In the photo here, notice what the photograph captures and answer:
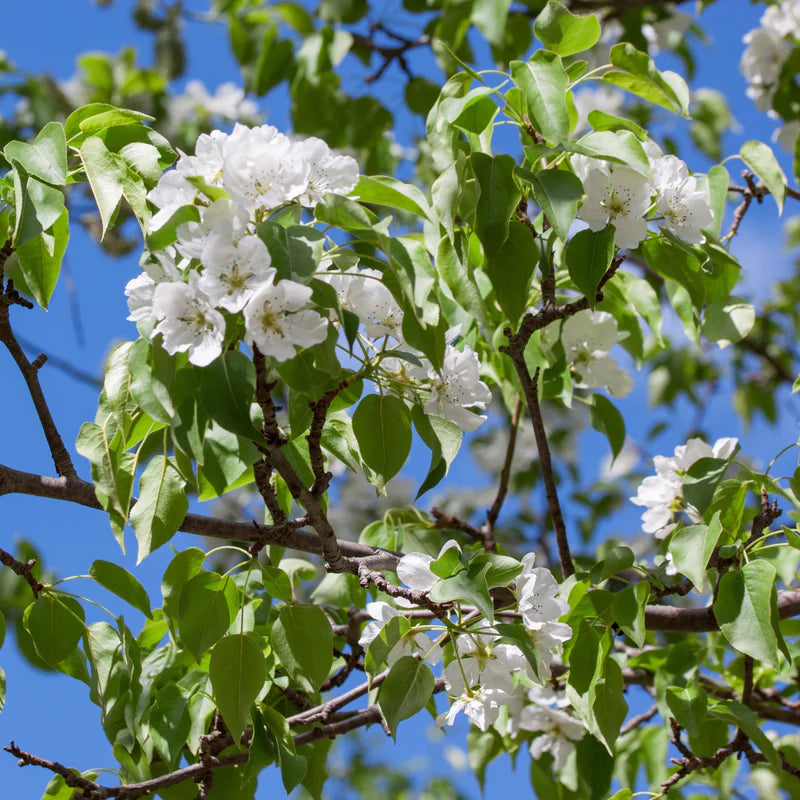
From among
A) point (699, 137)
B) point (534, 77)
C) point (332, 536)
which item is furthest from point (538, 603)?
point (699, 137)

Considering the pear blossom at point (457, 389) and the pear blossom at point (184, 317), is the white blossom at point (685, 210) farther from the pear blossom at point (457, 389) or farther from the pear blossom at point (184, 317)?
the pear blossom at point (184, 317)

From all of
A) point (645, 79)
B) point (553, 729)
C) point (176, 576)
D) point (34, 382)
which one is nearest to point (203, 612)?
point (176, 576)

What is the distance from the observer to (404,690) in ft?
4.06

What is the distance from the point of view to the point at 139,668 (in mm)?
1385

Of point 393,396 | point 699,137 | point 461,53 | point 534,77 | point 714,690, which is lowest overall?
point 714,690

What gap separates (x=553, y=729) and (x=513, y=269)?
1.00m

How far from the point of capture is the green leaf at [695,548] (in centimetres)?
129

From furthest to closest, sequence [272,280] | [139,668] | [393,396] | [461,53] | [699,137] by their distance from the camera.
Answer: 1. [699,137]
2. [461,53]
3. [139,668]
4. [393,396]
5. [272,280]

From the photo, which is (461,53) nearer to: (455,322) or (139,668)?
(455,322)

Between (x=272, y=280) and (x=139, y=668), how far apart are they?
2.21 ft

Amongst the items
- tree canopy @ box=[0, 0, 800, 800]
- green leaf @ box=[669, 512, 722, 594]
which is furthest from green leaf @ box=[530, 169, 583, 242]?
green leaf @ box=[669, 512, 722, 594]

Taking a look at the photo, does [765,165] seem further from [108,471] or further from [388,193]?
[108,471]

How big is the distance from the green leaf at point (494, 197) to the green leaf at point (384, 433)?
0.23 meters

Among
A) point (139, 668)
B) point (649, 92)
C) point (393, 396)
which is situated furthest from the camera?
point (649, 92)
